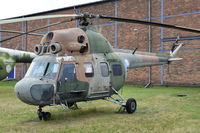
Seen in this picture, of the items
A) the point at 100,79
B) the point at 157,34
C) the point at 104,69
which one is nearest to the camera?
the point at 100,79

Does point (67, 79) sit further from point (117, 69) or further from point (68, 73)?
point (117, 69)

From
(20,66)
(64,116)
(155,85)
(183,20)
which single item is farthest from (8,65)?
(20,66)

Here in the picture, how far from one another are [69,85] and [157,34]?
18.0 m

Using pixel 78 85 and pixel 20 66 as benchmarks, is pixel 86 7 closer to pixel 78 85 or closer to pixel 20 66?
pixel 20 66

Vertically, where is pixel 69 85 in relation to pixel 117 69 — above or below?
below

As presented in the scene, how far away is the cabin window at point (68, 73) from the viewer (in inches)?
352

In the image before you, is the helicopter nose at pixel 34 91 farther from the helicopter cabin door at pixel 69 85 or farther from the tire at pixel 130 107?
the tire at pixel 130 107

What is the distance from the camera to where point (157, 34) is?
25.4 m

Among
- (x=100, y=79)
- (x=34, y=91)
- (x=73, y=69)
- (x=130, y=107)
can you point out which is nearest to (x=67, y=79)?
(x=73, y=69)

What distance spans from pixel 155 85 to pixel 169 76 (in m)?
1.75

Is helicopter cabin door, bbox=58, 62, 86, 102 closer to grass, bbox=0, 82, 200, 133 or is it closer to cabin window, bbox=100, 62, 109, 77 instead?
grass, bbox=0, 82, 200, 133

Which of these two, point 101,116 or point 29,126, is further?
point 101,116

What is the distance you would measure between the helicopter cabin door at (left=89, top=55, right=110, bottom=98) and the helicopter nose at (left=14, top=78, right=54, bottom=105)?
1.96 metres

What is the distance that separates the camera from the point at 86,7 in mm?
30594
